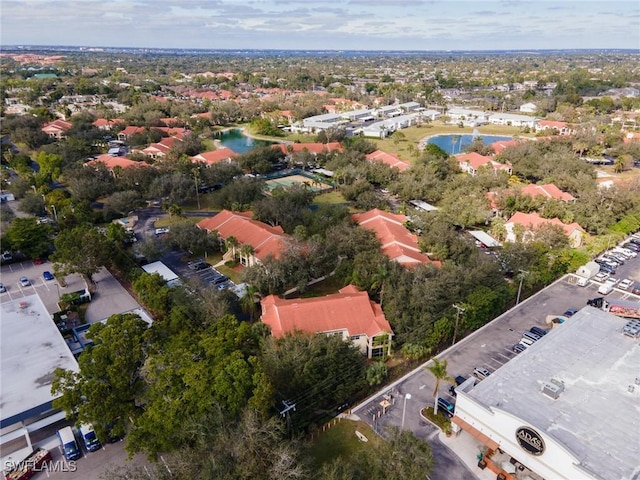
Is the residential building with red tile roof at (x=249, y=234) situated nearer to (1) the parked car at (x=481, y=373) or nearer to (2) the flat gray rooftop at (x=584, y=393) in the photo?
(1) the parked car at (x=481, y=373)

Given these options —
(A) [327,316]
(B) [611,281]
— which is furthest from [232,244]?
(B) [611,281]

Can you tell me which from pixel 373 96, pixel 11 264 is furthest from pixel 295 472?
pixel 373 96

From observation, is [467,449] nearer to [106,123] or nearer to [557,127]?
[557,127]

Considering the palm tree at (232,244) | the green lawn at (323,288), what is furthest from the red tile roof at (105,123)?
the green lawn at (323,288)

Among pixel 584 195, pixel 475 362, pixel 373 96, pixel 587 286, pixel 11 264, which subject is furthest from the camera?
pixel 373 96

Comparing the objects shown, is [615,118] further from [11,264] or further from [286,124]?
[11,264]
